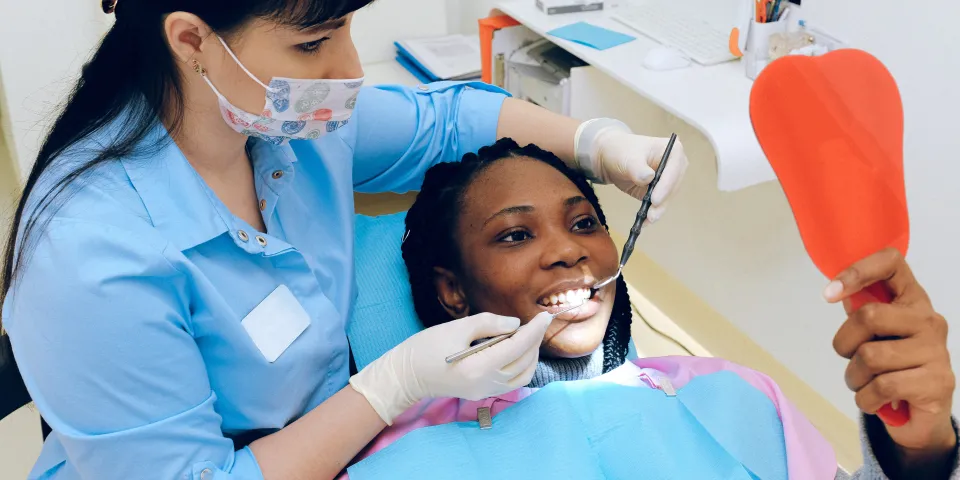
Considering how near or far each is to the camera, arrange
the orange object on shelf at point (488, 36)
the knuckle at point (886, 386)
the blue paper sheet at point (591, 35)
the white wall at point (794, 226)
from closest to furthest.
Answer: the knuckle at point (886, 386) → the white wall at point (794, 226) → the blue paper sheet at point (591, 35) → the orange object on shelf at point (488, 36)

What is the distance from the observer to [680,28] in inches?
92.9

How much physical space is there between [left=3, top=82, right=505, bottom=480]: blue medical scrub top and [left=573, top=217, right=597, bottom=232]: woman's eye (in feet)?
1.49

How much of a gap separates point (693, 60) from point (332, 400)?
1519 millimetres

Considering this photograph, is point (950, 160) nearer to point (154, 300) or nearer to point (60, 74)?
point (154, 300)

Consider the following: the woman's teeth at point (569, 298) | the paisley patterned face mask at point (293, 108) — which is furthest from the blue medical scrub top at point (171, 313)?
the woman's teeth at point (569, 298)

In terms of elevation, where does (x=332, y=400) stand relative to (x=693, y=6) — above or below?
below

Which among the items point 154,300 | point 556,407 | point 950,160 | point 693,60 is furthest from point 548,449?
point 693,60

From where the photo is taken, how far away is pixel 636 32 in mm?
2430

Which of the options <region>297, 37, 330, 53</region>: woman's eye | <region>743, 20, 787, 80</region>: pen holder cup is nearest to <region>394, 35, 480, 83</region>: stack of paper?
<region>743, 20, 787, 80</region>: pen holder cup

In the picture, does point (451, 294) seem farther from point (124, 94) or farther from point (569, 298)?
point (124, 94)

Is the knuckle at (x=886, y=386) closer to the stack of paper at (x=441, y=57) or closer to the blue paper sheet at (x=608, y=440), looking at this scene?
the blue paper sheet at (x=608, y=440)

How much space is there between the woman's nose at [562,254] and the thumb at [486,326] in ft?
0.57

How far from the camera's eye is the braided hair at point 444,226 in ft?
4.98

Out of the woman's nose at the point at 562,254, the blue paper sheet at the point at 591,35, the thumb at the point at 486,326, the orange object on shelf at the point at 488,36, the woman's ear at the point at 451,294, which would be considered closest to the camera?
the thumb at the point at 486,326
